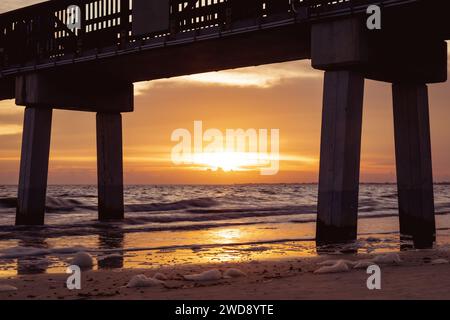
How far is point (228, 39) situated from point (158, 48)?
108 inches

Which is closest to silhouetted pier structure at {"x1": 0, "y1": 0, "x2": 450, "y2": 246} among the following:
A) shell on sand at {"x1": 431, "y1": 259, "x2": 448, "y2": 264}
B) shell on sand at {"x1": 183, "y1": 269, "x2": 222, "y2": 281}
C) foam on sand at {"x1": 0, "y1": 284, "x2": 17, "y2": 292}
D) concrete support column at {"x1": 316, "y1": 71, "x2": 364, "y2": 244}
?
concrete support column at {"x1": 316, "y1": 71, "x2": 364, "y2": 244}

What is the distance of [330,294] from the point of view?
8336 millimetres

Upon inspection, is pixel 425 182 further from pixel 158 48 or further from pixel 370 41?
pixel 158 48

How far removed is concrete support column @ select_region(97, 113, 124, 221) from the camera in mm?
27625

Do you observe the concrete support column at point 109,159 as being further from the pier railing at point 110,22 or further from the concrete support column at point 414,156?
the concrete support column at point 414,156

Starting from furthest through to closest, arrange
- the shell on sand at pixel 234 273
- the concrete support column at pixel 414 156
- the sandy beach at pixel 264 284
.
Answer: the concrete support column at pixel 414 156 < the shell on sand at pixel 234 273 < the sandy beach at pixel 264 284

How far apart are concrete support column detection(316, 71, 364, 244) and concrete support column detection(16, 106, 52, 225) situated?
12898 millimetres

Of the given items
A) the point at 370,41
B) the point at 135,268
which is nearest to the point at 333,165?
the point at 370,41

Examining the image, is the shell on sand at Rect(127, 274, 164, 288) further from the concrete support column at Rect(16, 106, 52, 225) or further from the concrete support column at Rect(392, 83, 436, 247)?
the concrete support column at Rect(16, 106, 52, 225)

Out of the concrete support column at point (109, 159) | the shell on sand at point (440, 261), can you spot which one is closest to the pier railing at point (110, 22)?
A: the concrete support column at point (109, 159)

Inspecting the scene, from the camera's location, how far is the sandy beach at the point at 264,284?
8.39m

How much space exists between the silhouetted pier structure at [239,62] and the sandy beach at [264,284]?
16.6 ft

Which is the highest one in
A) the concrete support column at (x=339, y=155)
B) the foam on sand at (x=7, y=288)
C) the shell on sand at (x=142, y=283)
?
the concrete support column at (x=339, y=155)

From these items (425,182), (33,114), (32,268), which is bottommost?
(32,268)
